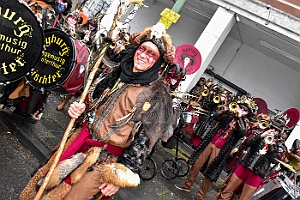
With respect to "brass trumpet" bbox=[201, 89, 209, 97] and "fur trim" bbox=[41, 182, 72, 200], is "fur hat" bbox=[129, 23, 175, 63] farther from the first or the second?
"brass trumpet" bbox=[201, 89, 209, 97]

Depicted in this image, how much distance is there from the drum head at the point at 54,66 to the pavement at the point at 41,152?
96 centimetres

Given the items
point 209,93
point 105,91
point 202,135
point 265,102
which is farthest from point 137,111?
point 265,102

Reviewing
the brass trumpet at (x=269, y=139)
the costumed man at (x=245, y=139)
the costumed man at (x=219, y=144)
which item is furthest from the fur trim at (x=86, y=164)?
the costumed man at (x=245, y=139)

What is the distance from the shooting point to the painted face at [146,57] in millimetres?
2844

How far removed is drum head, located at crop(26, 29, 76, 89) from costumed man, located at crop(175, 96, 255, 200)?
3088 millimetres

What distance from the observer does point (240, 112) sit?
20.1 feet

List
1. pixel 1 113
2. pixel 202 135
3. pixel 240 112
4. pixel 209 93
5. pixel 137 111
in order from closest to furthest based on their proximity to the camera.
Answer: pixel 137 111
pixel 1 113
pixel 240 112
pixel 202 135
pixel 209 93

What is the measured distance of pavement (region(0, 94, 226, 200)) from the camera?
170 inches

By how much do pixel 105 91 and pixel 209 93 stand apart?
23.2 feet

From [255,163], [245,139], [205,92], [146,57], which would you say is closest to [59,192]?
[146,57]

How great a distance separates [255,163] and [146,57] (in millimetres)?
3572

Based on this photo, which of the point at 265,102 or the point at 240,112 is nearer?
the point at 240,112

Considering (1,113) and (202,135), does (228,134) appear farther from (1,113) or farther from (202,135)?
(1,113)

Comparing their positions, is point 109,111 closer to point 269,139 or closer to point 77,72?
point 77,72
